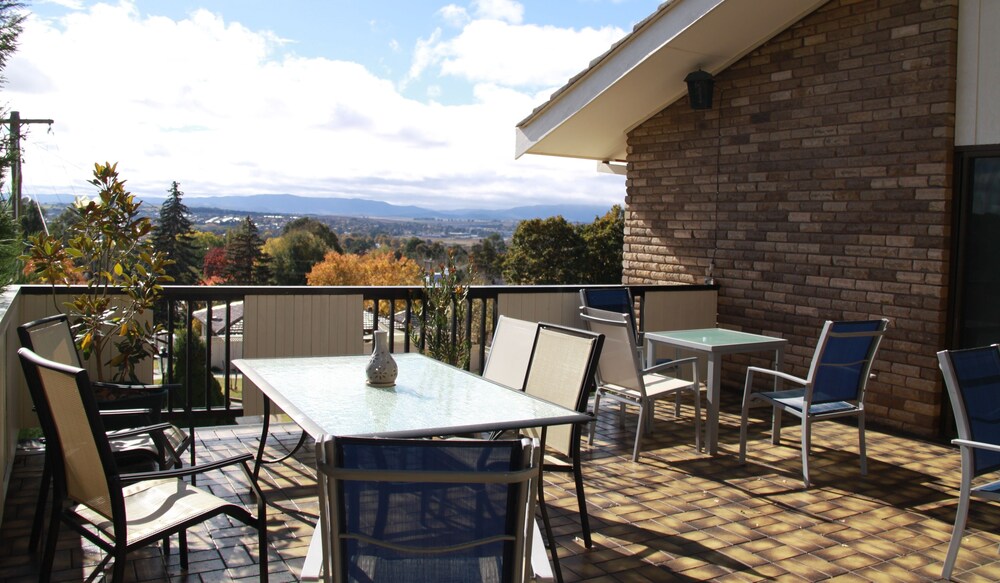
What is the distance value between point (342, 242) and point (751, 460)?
37.6m

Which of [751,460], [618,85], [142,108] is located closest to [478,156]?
[142,108]

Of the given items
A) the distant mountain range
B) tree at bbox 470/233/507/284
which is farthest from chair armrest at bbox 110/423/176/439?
the distant mountain range

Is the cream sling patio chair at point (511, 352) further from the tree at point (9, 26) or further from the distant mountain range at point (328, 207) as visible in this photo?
the distant mountain range at point (328, 207)

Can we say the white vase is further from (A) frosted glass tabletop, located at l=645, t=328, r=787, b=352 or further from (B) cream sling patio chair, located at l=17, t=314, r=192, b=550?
(A) frosted glass tabletop, located at l=645, t=328, r=787, b=352

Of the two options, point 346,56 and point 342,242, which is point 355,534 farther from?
point 346,56

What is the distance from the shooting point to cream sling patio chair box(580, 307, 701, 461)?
4680 millimetres

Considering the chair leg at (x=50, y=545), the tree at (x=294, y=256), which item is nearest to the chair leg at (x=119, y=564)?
the chair leg at (x=50, y=545)

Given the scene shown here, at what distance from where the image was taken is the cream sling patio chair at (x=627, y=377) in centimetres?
468

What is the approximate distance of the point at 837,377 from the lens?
4.36 meters

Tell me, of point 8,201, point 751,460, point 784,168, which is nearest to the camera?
point 8,201

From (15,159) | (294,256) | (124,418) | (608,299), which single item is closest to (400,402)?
(124,418)

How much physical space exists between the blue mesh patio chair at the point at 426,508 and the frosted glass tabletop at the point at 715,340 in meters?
3.31

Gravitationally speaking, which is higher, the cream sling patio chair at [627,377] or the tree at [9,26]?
the tree at [9,26]

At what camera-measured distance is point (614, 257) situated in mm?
22297
